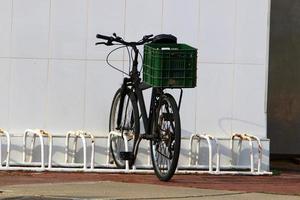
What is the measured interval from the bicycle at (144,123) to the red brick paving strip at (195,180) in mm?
257

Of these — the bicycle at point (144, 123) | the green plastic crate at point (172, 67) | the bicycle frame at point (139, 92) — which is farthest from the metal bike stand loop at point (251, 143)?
the green plastic crate at point (172, 67)

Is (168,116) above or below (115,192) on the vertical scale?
above

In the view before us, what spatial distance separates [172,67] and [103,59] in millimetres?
1992

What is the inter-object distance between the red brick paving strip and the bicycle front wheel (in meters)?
0.18

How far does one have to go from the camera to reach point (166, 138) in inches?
281

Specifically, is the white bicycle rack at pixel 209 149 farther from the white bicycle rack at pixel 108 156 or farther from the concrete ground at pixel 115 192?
the concrete ground at pixel 115 192

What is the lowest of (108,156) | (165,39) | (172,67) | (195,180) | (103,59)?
(195,180)

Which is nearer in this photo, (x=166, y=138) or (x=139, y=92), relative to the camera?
(x=166, y=138)

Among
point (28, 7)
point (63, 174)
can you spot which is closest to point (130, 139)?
point (63, 174)

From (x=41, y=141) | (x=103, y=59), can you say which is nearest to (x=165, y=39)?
(x=103, y=59)

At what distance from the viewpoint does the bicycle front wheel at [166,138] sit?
22.7ft

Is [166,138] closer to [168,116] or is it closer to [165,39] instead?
[168,116]

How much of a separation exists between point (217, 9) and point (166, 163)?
8.38 ft

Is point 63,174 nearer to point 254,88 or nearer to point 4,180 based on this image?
point 4,180
